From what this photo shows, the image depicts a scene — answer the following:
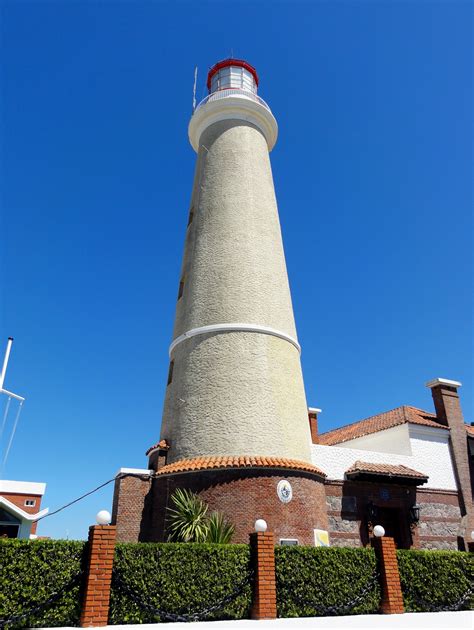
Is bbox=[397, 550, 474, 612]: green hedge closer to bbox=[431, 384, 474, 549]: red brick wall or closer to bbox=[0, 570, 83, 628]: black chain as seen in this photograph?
bbox=[431, 384, 474, 549]: red brick wall

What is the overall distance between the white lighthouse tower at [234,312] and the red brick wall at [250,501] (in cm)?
92

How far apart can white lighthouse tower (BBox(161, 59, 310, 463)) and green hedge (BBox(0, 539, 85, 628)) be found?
6.39 meters

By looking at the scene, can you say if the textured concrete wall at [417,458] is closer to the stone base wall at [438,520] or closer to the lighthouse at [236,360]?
the stone base wall at [438,520]

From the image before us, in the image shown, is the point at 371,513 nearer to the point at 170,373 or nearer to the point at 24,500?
the point at 170,373

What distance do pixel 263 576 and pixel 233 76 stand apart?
73.9ft

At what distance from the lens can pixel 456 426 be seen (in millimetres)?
24000

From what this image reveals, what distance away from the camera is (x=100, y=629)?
28.8 feet

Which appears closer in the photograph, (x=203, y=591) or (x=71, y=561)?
(x=71, y=561)

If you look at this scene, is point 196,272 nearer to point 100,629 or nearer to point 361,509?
point 361,509

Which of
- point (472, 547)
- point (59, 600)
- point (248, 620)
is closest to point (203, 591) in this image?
point (248, 620)

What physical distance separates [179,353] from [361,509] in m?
9.02

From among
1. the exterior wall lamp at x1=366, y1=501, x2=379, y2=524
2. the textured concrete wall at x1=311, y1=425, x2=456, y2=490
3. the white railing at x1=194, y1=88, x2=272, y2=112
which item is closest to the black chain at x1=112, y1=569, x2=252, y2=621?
the textured concrete wall at x1=311, y1=425, x2=456, y2=490

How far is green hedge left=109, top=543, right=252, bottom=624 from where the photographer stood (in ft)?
31.6

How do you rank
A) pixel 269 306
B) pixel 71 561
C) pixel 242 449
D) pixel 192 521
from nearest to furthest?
pixel 71 561
pixel 192 521
pixel 242 449
pixel 269 306
